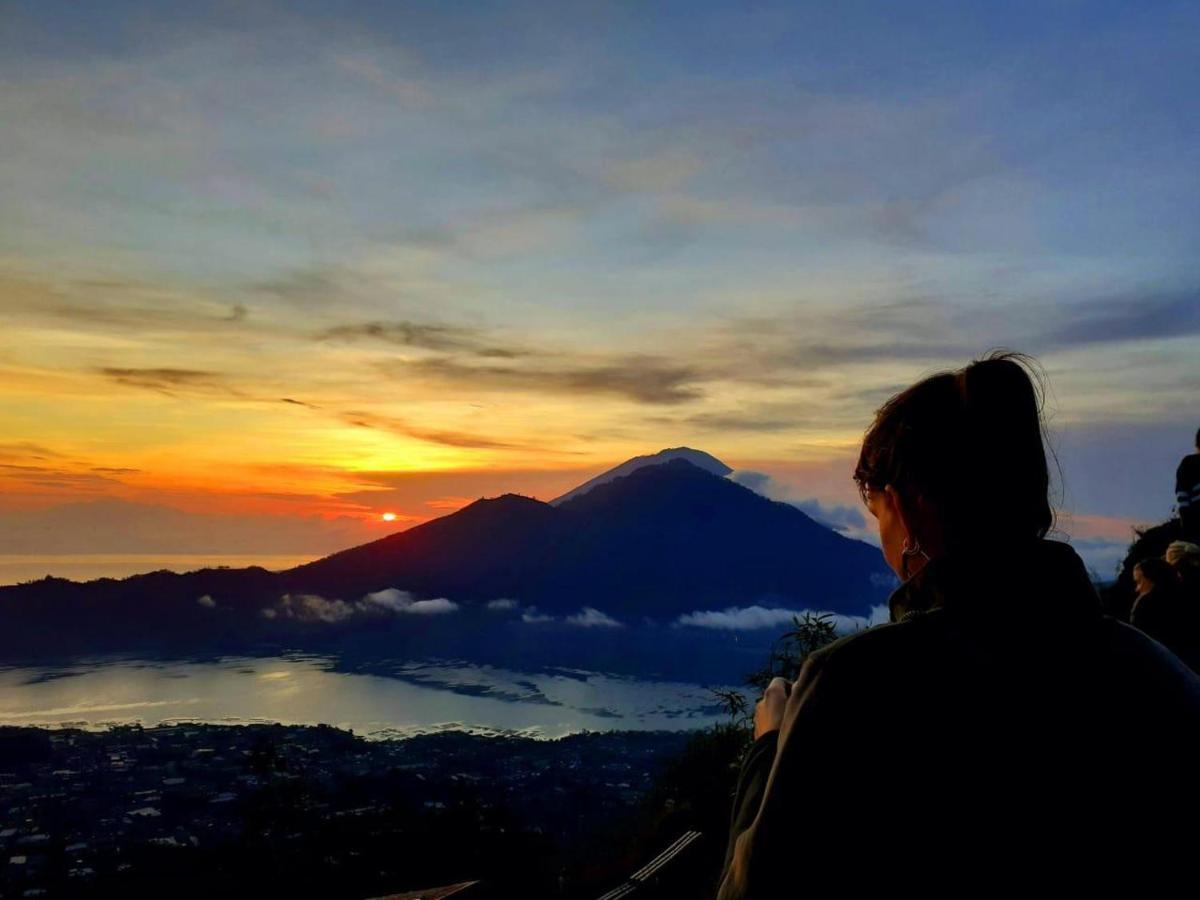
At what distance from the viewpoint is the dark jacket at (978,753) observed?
4.13 feet

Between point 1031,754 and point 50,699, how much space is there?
655ft

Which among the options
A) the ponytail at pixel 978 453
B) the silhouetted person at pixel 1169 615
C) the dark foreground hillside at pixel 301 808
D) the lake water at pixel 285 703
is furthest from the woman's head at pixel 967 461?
the lake water at pixel 285 703

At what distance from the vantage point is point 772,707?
5.13ft

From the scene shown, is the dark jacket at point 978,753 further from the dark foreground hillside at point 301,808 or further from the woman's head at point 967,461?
the dark foreground hillside at point 301,808

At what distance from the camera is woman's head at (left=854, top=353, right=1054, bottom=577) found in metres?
1.46

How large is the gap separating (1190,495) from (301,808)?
147ft

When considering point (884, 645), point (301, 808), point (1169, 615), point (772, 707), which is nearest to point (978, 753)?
point (884, 645)

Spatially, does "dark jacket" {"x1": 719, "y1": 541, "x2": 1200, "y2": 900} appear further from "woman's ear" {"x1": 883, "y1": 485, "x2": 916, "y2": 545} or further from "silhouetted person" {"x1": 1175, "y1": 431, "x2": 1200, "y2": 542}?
"silhouetted person" {"x1": 1175, "y1": 431, "x2": 1200, "y2": 542}

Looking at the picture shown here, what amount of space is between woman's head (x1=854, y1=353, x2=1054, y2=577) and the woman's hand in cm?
32

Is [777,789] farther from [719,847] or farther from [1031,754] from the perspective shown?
[719,847]

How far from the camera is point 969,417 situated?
4.87 feet

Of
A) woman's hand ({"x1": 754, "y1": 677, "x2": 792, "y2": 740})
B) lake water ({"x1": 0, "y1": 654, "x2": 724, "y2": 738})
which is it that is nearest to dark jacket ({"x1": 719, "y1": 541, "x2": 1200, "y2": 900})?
woman's hand ({"x1": 754, "y1": 677, "x2": 792, "y2": 740})

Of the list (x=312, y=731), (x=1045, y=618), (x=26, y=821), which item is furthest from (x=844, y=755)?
(x=312, y=731)

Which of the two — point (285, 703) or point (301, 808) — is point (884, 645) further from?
point (285, 703)
